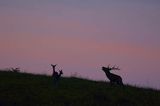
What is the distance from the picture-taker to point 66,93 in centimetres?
3142

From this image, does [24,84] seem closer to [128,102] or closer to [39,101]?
[39,101]

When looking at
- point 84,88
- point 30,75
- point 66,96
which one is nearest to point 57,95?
point 66,96

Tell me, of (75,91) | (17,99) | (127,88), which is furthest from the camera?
(127,88)

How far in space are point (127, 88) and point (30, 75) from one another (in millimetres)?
6189

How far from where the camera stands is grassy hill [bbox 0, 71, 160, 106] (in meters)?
29.9

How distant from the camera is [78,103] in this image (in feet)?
97.9

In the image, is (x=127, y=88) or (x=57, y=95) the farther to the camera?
(x=127, y=88)

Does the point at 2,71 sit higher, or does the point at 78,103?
the point at 2,71

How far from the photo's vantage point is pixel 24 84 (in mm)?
32625

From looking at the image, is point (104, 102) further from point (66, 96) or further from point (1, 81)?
point (1, 81)

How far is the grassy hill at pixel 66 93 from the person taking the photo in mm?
29906

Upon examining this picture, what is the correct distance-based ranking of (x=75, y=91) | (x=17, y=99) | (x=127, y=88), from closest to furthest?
1. (x=17, y=99)
2. (x=75, y=91)
3. (x=127, y=88)

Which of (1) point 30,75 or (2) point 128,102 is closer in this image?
(2) point 128,102

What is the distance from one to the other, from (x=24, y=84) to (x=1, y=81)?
1.51 metres
